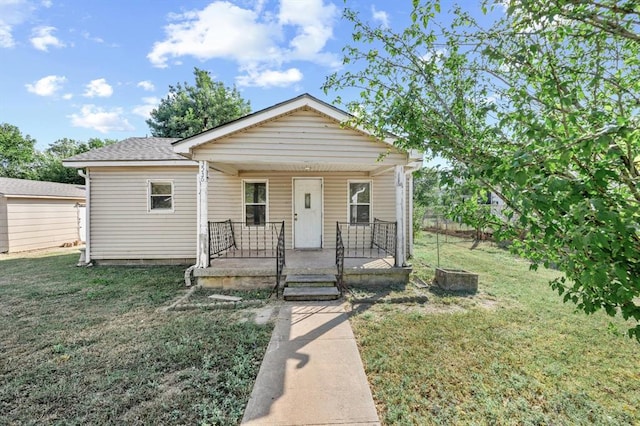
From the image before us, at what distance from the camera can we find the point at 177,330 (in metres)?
4.12

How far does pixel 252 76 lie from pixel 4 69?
11957 mm

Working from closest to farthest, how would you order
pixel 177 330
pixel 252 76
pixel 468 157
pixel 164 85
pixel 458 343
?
pixel 468 157
pixel 458 343
pixel 177 330
pixel 252 76
pixel 164 85

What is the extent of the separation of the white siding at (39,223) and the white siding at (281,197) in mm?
9472

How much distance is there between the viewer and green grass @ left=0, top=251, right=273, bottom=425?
253 centimetres

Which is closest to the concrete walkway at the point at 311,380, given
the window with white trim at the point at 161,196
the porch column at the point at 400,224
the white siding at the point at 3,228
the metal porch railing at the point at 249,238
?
the porch column at the point at 400,224

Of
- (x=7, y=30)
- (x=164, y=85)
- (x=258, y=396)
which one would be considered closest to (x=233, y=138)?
(x=258, y=396)

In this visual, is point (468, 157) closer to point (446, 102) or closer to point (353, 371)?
point (446, 102)

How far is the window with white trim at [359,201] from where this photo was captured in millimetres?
8852

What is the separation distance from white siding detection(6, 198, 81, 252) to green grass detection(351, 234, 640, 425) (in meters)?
14.5

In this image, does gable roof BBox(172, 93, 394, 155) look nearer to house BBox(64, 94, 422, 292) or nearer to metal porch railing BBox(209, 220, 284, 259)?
house BBox(64, 94, 422, 292)

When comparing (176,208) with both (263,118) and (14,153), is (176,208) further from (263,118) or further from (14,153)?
(14,153)

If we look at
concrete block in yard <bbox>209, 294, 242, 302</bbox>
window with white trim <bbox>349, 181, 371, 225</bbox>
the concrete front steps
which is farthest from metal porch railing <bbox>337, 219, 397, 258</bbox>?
concrete block in yard <bbox>209, 294, 242, 302</bbox>

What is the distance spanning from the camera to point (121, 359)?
3.39 m

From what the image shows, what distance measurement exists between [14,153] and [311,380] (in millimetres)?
39860
